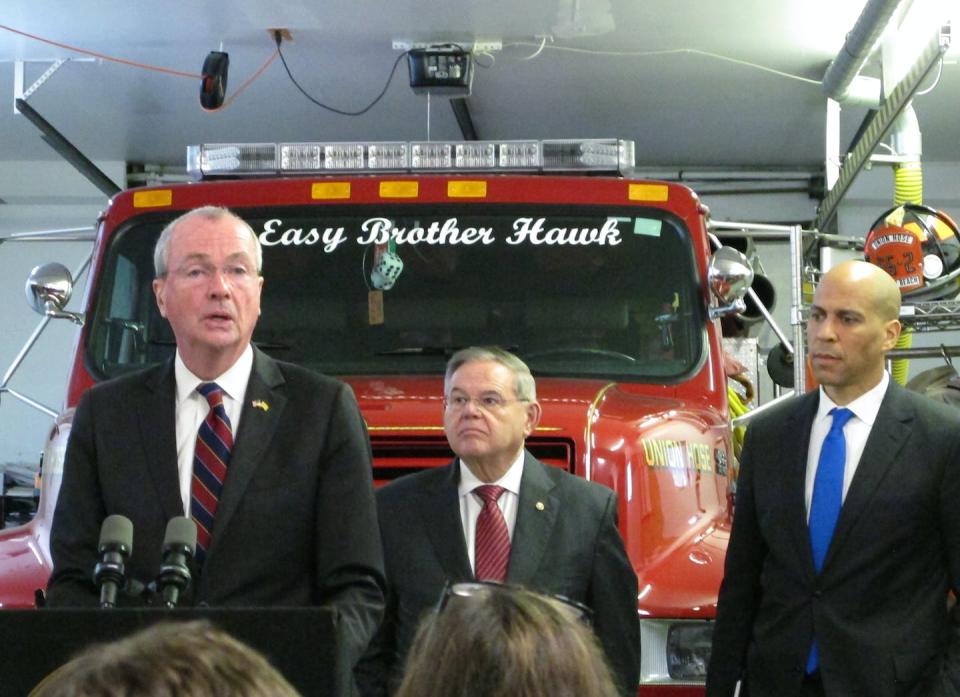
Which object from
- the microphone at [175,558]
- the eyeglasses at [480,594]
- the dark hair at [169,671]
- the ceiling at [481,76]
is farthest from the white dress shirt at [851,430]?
the ceiling at [481,76]

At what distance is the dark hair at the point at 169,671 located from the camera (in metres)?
1.32

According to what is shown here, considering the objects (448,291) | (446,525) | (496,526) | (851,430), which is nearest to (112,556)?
(446,525)

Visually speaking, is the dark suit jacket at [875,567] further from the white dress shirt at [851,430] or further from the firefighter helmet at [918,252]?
the firefighter helmet at [918,252]

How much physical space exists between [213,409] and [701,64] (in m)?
9.60

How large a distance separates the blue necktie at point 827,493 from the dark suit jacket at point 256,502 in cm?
132

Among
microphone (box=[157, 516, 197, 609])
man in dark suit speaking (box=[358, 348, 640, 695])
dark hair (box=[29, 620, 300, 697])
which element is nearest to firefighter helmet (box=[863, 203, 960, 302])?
man in dark suit speaking (box=[358, 348, 640, 695])

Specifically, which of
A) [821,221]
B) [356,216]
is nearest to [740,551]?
[356,216]

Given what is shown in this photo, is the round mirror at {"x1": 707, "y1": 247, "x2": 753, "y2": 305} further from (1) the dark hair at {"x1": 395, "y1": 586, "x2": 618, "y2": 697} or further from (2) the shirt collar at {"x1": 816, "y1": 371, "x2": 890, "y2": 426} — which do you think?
(1) the dark hair at {"x1": 395, "y1": 586, "x2": 618, "y2": 697}

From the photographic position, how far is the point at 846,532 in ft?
12.9

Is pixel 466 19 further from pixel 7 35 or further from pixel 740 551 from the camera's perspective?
pixel 740 551

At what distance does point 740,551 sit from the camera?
4.19 meters

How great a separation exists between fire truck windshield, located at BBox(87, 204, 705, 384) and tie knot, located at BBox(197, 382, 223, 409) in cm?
233

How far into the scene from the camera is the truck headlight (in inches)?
182

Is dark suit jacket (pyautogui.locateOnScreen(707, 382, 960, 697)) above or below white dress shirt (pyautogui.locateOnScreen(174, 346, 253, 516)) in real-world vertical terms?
below
